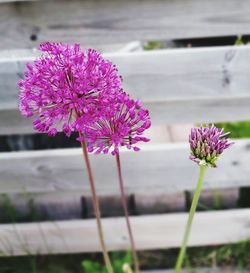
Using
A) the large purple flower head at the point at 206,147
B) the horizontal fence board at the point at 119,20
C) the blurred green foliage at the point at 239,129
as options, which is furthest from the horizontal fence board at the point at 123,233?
the large purple flower head at the point at 206,147

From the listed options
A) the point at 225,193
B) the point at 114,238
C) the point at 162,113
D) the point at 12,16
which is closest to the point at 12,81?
the point at 12,16

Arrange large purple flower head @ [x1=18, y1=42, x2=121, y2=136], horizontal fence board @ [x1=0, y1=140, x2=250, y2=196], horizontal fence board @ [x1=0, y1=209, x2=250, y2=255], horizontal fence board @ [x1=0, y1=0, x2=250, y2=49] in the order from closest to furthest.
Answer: large purple flower head @ [x1=18, y1=42, x2=121, y2=136] < horizontal fence board @ [x1=0, y1=0, x2=250, y2=49] < horizontal fence board @ [x1=0, y1=140, x2=250, y2=196] < horizontal fence board @ [x1=0, y1=209, x2=250, y2=255]

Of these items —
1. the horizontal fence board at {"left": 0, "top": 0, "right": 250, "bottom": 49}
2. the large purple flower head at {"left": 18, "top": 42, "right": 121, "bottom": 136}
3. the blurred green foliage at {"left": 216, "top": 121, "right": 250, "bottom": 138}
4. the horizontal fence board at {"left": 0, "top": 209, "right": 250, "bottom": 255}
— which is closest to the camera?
the large purple flower head at {"left": 18, "top": 42, "right": 121, "bottom": 136}

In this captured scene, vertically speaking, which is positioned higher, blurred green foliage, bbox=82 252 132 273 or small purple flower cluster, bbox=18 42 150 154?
small purple flower cluster, bbox=18 42 150 154

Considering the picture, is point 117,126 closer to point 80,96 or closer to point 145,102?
point 80,96

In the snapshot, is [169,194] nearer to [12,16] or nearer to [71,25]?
[71,25]

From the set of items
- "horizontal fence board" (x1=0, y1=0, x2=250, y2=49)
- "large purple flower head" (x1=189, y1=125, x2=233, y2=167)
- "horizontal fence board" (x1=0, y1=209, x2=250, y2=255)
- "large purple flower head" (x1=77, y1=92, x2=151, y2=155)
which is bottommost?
"horizontal fence board" (x1=0, y1=209, x2=250, y2=255)

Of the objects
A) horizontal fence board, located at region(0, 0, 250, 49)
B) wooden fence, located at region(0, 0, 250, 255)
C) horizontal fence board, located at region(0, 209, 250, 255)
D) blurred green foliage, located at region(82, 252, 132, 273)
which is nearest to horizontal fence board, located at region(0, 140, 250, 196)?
wooden fence, located at region(0, 0, 250, 255)

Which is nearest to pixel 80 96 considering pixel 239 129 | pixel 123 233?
pixel 123 233

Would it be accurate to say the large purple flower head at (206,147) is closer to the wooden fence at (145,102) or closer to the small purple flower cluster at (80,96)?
the small purple flower cluster at (80,96)

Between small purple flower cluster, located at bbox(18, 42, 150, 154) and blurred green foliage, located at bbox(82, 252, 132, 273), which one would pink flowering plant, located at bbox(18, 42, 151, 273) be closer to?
small purple flower cluster, located at bbox(18, 42, 150, 154)
